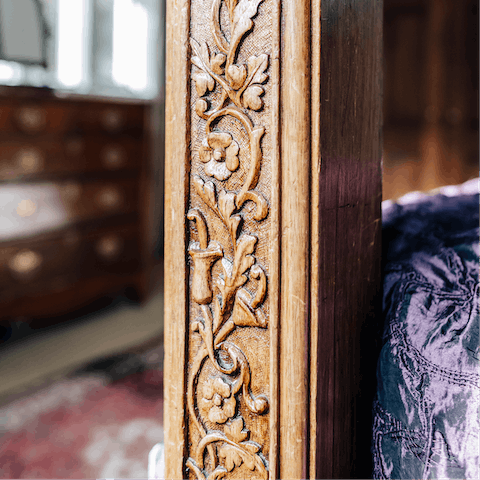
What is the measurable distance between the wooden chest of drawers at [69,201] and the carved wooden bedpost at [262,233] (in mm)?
2056

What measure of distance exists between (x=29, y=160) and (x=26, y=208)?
0.24m

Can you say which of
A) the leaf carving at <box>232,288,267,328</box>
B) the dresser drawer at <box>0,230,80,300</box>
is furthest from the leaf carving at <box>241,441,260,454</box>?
the dresser drawer at <box>0,230,80,300</box>

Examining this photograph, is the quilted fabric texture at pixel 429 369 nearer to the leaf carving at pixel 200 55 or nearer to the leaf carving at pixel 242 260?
the leaf carving at pixel 242 260

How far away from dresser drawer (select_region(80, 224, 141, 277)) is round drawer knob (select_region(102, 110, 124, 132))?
63 centimetres

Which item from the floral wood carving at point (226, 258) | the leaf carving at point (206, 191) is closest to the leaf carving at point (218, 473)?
the floral wood carving at point (226, 258)

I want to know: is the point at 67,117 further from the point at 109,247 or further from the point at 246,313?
the point at 246,313

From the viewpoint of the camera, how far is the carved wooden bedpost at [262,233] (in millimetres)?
377

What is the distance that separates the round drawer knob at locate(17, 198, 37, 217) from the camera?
7.38 feet

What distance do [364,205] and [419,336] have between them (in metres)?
0.14

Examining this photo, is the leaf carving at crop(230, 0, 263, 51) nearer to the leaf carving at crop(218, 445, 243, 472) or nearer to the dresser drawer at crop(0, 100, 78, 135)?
the leaf carving at crop(218, 445, 243, 472)

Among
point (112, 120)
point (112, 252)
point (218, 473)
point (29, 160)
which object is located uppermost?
point (112, 120)

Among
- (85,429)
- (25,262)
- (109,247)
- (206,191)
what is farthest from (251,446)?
(109,247)

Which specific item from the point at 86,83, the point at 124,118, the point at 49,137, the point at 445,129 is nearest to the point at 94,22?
A: the point at 86,83

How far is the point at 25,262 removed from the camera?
7.52 ft
